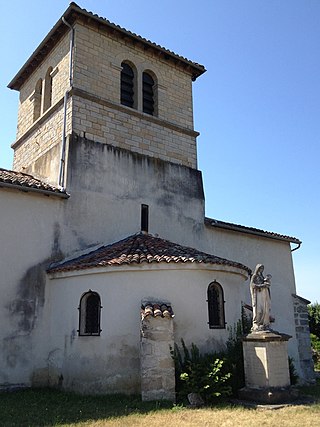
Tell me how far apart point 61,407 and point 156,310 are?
2730 mm

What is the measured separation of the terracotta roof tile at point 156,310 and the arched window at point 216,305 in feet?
4.58

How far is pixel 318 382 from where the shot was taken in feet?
46.5

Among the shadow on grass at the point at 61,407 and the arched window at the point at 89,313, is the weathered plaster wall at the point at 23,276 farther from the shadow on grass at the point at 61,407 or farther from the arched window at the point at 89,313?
the arched window at the point at 89,313

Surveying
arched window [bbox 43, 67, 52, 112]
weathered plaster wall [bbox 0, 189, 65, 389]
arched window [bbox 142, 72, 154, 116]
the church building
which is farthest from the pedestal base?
arched window [bbox 43, 67, 52, 112]

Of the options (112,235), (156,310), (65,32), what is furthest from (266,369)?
(65,32)

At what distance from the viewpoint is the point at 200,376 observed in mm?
8523

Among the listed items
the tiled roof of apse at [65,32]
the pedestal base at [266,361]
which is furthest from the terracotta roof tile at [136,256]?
the tiled roof of apse at [65,32]

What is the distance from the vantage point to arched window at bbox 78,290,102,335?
964 cm

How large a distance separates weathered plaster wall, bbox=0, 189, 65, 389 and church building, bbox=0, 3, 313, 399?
27 mm

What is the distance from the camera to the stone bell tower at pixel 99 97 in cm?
1285

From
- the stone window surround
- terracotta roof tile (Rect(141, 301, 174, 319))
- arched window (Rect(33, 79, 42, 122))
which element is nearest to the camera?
terracotta roof tile (Rect(141, 301, 174, 319))

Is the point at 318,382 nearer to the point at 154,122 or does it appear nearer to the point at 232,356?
the point at 232,356

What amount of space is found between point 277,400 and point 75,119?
9492 mm

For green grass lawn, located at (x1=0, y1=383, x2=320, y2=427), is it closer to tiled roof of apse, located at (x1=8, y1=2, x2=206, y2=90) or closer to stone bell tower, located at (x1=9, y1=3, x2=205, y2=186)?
stone bell tower, located at (x1=9, y1=3, x2=205, y2=186)
